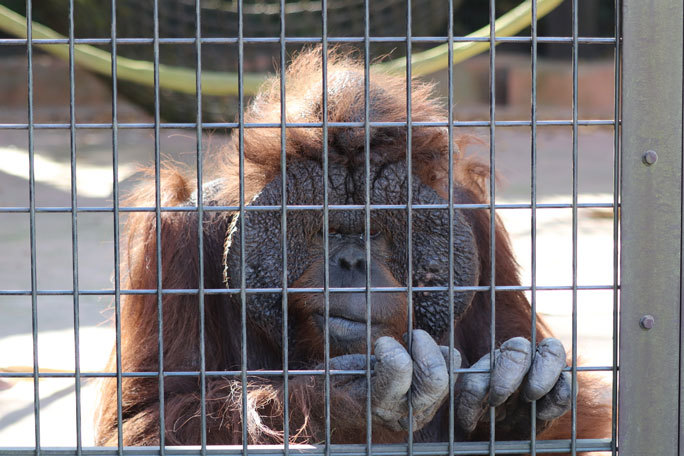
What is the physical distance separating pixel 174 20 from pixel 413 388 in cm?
623

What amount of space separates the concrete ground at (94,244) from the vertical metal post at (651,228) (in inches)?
47.1

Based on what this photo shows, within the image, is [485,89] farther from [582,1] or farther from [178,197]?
[178,197]

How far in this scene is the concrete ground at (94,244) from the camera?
3.25 meters

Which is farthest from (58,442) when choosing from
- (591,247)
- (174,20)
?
(174,20)

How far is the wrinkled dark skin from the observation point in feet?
6.15

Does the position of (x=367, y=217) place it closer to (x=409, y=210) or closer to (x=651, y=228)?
(x=409, y=210)

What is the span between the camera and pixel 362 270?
7.03 feet

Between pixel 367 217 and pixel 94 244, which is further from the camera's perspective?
pixel 94 244

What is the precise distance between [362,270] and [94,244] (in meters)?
3.66

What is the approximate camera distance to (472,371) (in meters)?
1.76

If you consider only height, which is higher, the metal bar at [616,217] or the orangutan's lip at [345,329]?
the metal bar at [616,217]

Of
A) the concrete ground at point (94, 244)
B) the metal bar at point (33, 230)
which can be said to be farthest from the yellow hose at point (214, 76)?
the metal bar at point (33, 230)

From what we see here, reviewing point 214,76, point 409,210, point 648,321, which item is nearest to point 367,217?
point 409,210

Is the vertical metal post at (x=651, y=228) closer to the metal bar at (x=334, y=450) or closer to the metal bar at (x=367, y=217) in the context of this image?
the metal bar at (x=334, y=450)
